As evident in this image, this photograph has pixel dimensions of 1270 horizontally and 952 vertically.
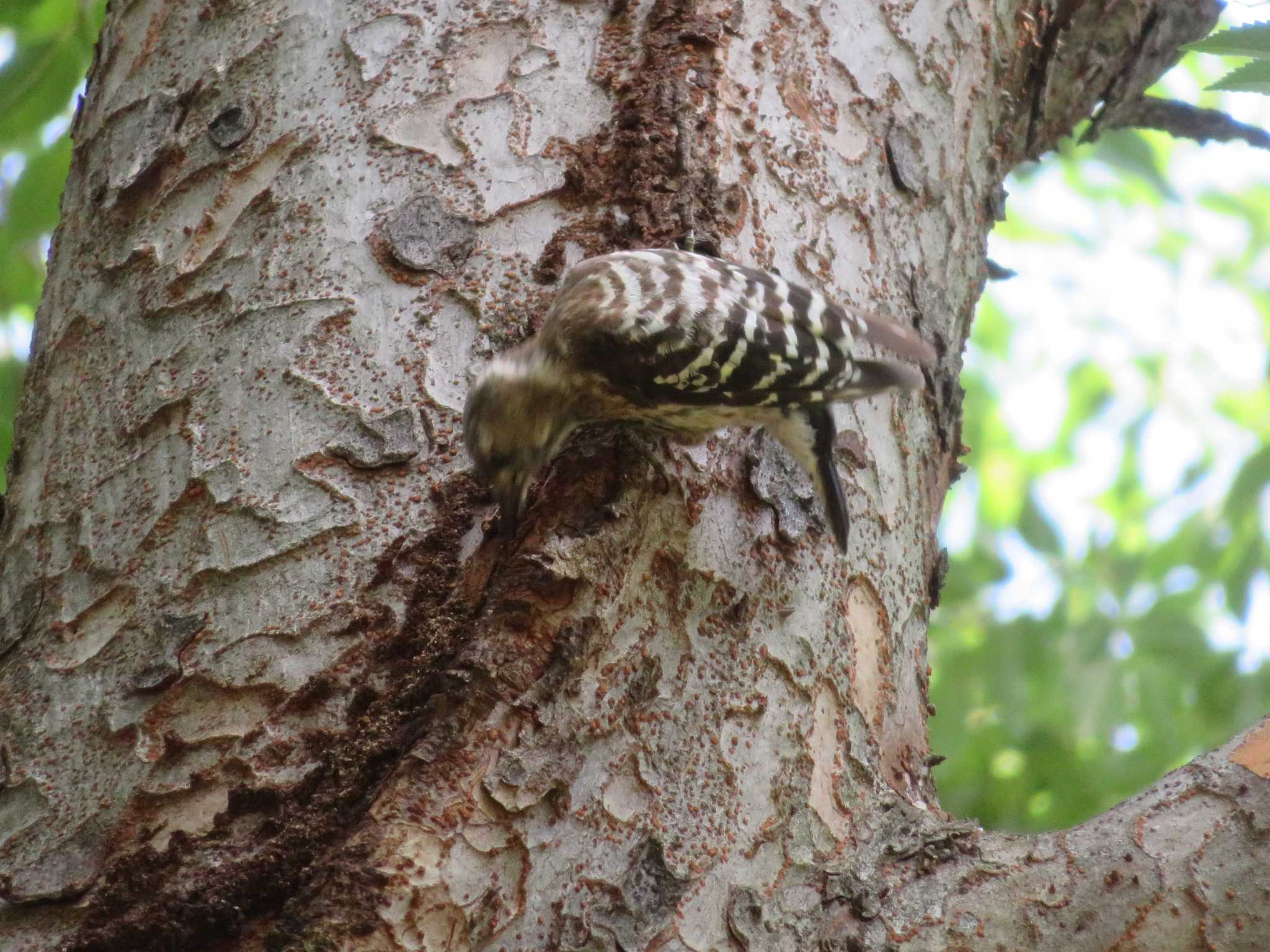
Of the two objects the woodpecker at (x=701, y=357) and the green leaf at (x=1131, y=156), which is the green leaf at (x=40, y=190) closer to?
the woodpecker at (x=701, y=357)

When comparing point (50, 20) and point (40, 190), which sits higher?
point (50, 20)

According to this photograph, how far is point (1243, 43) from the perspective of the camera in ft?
7.12

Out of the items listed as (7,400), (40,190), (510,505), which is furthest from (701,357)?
(40,190)

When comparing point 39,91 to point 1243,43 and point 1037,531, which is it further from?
point 1037,531

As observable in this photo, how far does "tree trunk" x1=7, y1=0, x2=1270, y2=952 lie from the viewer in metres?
1.91

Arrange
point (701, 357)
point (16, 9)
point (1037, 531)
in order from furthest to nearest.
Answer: point (1037, 531)
point (16, 9)
point (701, 357)

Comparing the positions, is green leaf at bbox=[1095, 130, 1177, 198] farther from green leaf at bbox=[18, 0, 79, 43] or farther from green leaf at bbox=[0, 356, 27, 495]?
green leaf at bbox=[0, 356, 27, 495]

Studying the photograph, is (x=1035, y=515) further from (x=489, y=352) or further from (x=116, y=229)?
(x=116, y=229)

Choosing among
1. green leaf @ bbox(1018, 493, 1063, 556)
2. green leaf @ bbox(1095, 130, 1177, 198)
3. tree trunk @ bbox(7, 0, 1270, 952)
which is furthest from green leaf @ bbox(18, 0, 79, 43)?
green leaf @ bbox(1018, 493, 1063, 556)

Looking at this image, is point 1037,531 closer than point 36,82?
No

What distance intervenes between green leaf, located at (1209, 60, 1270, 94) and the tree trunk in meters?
0.78

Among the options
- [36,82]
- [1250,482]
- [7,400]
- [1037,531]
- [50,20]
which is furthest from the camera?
[1037,531]

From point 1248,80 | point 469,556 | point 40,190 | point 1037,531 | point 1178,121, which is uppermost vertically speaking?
point 40,190

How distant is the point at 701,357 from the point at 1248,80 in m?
1.22
